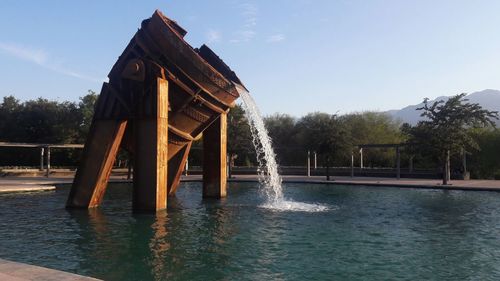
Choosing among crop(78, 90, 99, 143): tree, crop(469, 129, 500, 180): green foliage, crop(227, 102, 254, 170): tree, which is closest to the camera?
crop(227, 102, 254, 170): tree

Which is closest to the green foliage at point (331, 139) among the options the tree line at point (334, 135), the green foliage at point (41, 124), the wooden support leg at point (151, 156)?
the tree line at point (334, 135)

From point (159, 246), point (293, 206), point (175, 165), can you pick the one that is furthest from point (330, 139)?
point (159, 246)

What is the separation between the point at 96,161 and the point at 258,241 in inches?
316

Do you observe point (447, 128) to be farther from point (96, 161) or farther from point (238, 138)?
point (96, 161)

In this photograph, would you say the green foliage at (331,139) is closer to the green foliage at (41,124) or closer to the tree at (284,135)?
the tree at (284,135)

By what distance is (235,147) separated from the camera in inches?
1561

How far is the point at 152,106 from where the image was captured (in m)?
16.0

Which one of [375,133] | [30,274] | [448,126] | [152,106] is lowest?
[30,274]

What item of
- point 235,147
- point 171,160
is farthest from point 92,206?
point 235,147

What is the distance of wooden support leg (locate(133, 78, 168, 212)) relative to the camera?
621 inches

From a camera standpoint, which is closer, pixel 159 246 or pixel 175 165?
pixel 159 246

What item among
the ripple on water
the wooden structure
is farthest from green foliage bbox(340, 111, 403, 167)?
the wooden structure

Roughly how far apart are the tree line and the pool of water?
12.9m

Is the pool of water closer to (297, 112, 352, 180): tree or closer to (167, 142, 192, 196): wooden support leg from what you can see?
(167, 142, 192, 196): wooden support leg
